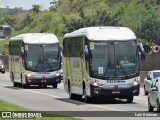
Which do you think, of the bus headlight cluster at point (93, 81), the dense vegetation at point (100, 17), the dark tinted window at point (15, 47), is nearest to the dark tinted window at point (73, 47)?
the bus headlight cluster at point (93, 81)

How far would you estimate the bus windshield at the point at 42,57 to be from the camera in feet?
151

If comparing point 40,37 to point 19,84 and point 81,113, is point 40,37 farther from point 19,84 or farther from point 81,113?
point 81,113

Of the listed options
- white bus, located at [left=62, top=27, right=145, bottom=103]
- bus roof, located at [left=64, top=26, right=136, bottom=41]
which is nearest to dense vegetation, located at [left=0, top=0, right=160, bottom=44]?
bus roof, located at [left=64, top=26, right=136, bottom=41]

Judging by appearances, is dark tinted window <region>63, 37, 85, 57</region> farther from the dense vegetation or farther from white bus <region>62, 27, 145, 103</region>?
the dense vegetation

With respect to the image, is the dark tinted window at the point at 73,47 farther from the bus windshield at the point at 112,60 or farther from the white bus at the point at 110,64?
the bus windshield at the point at 112,60

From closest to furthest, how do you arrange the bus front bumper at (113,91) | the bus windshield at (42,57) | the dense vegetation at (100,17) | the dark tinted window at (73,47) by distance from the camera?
the bus front bumper at (113,91), the dark tinted window at (73,47), the bus windshield at (42,57), the dense vegetation at (100,17)

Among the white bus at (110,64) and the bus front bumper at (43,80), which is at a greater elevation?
the white bus at (110,64)

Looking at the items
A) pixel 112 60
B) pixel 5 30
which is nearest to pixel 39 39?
pixel 112 60

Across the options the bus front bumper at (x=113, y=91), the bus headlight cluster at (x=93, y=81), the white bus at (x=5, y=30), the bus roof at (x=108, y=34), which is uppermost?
the bus roof at (x=108, y=34)

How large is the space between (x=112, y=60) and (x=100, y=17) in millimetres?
101057

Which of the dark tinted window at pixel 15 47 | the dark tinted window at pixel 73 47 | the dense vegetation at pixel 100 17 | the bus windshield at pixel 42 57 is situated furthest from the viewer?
the dense vegetation at pixel 100 17

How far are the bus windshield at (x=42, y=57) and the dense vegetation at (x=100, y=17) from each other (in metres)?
46.5

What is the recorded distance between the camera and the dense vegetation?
124137mm

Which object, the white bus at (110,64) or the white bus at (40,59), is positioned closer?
the white bus at (110,64)
